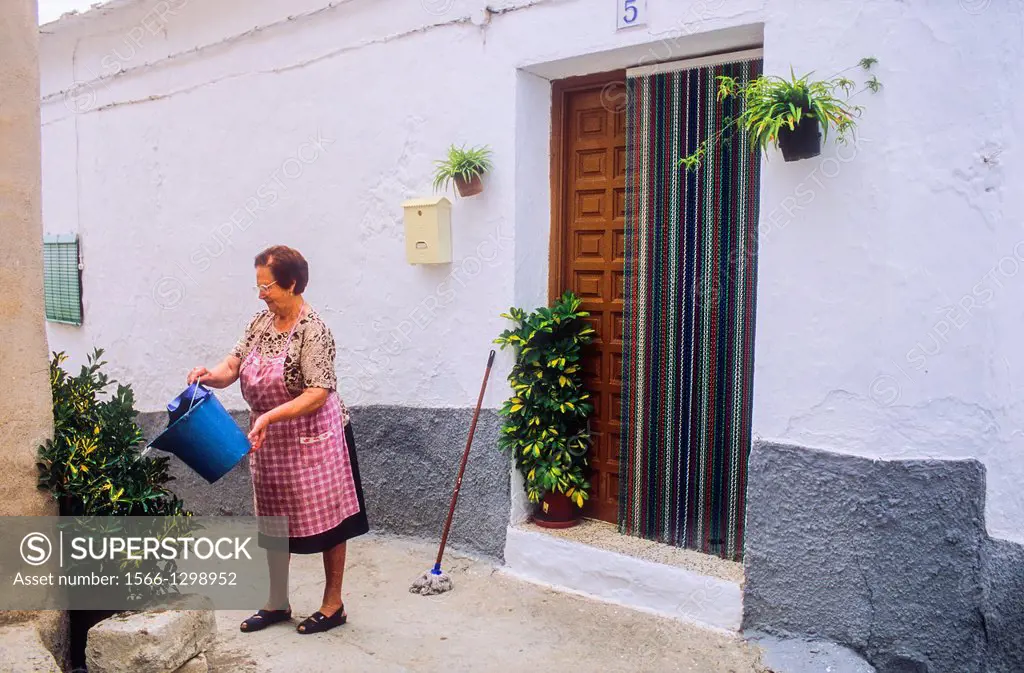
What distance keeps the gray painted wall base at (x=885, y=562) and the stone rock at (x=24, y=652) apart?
2.86 meters

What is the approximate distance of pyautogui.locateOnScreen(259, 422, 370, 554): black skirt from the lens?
4.10 m

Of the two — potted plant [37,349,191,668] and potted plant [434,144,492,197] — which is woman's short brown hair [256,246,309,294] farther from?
potted plant [434,144,492,197]

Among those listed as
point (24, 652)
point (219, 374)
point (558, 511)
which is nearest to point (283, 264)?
point (219, 374)

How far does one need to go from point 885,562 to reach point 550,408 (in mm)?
1812

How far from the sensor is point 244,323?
6578 mm

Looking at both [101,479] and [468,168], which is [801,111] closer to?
[468,168]

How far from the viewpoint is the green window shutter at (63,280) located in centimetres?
811

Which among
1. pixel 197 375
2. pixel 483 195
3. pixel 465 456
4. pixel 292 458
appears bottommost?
pixel 465 456

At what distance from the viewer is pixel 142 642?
3256mm

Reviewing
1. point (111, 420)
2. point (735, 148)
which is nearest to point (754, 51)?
point (735, 148)

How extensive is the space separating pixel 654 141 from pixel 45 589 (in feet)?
11.0

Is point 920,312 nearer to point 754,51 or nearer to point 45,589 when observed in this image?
point 754,51

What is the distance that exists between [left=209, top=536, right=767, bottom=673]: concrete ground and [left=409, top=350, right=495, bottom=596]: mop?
46mm

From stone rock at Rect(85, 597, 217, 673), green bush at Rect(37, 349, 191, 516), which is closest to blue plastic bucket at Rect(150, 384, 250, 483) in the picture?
green bush at Rect(37, 349, 191, 516)
